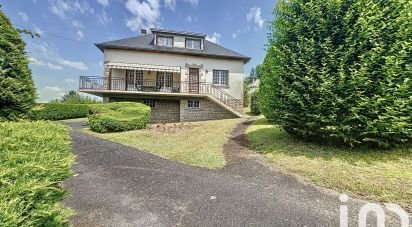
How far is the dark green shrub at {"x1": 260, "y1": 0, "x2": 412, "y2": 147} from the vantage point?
6016mm

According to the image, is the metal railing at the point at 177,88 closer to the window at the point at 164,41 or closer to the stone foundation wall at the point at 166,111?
the stone foundation wall at the point at 166,111

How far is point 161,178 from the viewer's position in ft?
18.0

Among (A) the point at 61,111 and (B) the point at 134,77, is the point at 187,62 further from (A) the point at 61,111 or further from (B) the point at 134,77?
(A) the point at 61,111

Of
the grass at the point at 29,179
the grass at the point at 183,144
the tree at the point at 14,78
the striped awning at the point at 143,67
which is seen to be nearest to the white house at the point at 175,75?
the striped awning at the point at 143,67

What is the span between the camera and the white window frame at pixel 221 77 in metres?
20.2

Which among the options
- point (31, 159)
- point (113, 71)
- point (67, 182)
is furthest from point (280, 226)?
point (113, 71)

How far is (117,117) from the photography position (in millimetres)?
12430

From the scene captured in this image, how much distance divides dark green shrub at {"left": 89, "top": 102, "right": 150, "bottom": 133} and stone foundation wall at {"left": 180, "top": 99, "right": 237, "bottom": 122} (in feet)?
A: 19.3

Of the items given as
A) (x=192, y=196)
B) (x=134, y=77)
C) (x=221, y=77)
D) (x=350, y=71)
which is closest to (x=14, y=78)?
(x=192, y=196)

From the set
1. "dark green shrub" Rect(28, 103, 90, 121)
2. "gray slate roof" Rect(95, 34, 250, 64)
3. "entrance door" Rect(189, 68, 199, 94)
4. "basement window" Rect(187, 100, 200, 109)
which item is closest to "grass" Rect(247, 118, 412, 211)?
"basement window" Rect(187, 100, 200, 109)

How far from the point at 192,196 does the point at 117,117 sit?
30.5 ft

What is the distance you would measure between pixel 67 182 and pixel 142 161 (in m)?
2.17

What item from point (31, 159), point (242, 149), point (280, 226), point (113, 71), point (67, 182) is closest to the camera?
point (31, 159)

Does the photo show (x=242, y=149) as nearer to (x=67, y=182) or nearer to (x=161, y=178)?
(x=161, y=178)
